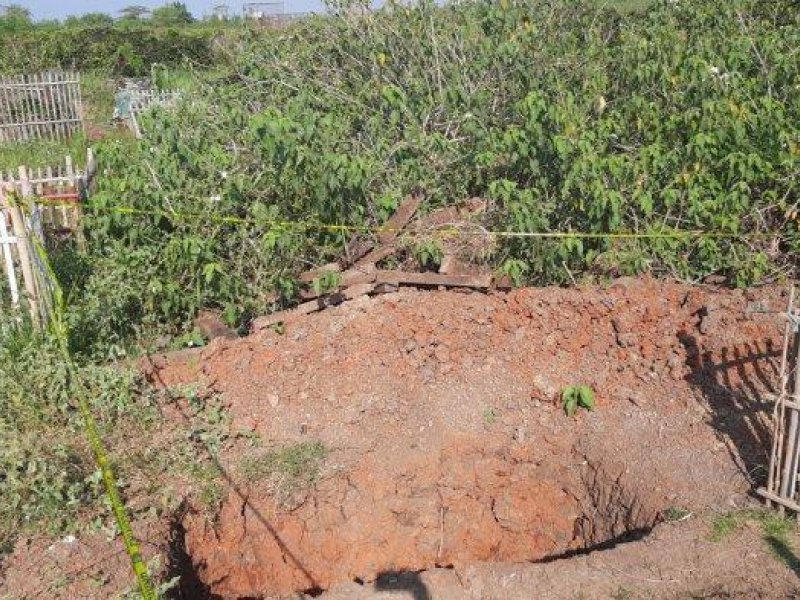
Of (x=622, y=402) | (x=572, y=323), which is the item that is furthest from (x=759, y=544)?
(x=572, y=323)

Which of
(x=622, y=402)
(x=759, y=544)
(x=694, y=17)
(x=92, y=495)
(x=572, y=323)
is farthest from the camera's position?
(x=694, y=17)

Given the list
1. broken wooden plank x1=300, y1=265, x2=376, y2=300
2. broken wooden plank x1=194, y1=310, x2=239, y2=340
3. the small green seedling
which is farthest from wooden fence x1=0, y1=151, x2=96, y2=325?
the small green seedling

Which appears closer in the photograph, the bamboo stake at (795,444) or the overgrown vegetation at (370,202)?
the bamboo stake at (795,444)

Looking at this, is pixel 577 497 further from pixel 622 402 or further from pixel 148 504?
pixel 148 504

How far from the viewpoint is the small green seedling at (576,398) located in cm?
540

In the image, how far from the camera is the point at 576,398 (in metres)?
5.46

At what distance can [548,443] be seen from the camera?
528 cm

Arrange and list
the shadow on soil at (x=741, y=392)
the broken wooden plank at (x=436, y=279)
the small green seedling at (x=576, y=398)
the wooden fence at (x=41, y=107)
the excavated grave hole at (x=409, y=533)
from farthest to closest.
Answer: the wooden fence at (x=41, y=107)
the broken wooden plank at (x=436, y=279)
the small green seedling at (x=576, y=398)
the shadow on soil at (x=741, y=392)
the excavated grave hole at (x=409, y=533)

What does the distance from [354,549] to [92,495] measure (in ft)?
4.82

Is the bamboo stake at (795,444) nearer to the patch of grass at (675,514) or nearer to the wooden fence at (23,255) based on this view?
the patch of grass at (675,514)

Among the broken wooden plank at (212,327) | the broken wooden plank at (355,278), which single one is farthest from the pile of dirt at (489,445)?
the broken wooden plank at (212,327)

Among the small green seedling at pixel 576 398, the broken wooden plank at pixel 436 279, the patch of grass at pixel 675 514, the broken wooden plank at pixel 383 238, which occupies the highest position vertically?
the broken wooden plank at pixel 383 238

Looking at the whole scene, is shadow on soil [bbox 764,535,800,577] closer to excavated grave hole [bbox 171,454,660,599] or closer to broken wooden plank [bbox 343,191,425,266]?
excavated grave hole [bbox 171,454,660,599]

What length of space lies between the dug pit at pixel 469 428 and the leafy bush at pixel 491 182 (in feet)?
1.91
